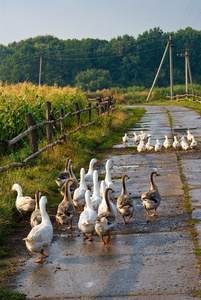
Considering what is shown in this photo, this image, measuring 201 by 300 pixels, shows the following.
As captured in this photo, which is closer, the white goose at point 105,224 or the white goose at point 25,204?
the white goose at point 105,224

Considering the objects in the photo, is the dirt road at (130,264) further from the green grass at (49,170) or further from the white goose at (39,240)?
the green grass at (49,170)

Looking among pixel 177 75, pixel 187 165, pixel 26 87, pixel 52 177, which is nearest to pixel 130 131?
pixel 26 87

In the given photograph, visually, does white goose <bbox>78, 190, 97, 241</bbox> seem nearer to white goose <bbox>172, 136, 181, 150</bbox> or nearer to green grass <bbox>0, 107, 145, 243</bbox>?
green grass <bbox>0, 107, 145, 243</bbox>

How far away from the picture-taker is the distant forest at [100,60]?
8738 centimetres

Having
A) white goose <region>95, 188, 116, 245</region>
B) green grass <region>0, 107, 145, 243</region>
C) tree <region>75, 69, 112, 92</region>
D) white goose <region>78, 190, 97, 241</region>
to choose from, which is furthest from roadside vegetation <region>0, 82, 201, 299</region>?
tree <region>75, 69, 112, 92</region>

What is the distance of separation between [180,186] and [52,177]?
291cm

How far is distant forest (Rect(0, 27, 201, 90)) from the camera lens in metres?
87.4

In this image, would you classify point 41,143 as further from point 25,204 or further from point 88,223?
point 88,223

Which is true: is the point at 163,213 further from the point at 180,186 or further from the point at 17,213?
the point at 17,213

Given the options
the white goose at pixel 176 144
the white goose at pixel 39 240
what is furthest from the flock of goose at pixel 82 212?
the white goose at pixel 176 144

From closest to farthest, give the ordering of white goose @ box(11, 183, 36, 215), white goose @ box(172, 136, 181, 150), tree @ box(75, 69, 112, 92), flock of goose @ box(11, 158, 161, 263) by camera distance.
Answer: flock of goose @ box(11, 158, 161, 263), white goose @ box(11, 183, 36, 215), white goose @ box(172, 136, 181, 150), tree @ box(75, 69, 112, 92)

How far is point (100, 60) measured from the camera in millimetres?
105875

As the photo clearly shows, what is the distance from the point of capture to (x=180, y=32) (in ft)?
388

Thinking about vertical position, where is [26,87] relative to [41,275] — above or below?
above
